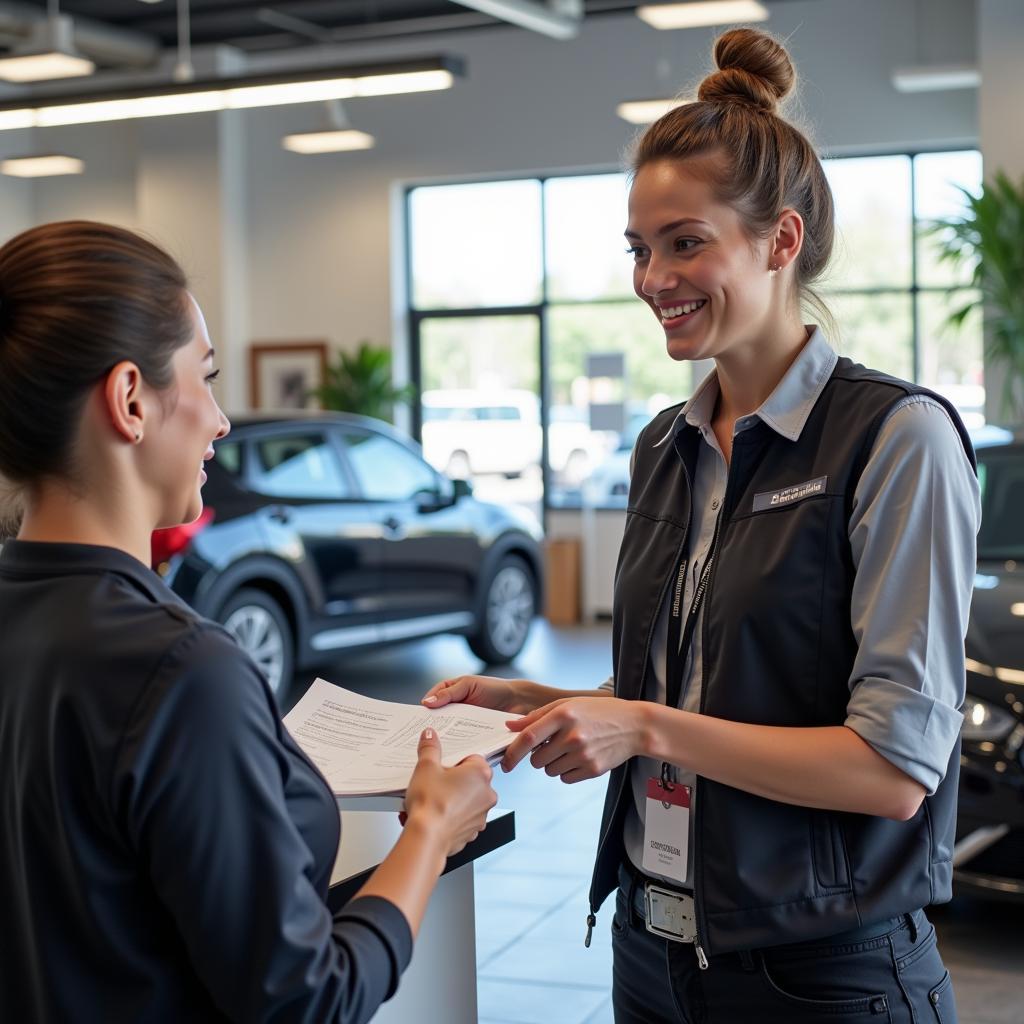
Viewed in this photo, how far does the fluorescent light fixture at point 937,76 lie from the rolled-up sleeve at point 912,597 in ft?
29.8

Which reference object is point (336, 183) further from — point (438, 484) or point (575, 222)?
point (438, 484)

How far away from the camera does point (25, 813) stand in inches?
45.9

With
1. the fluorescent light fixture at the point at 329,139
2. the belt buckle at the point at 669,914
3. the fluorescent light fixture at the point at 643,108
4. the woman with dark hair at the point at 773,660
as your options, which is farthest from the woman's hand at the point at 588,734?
the fluorescent light fixture at the point at 329,139

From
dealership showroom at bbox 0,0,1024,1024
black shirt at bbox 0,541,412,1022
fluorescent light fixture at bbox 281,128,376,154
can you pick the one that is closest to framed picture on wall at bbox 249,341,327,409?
dealership showroom at bbox 0,0,1024,1024

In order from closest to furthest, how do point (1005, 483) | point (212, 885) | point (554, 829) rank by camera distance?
point (212, 885) < point (1005, 483) < point (554, 829)

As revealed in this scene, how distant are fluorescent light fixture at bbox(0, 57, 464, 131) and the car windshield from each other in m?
4.29

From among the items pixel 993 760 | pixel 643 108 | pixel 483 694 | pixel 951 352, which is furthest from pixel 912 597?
pixel 951 352

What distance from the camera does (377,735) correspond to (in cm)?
179

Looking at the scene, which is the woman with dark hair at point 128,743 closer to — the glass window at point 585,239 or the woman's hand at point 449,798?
the woman's hand at point 449,798

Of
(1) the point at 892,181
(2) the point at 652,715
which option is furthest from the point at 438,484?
(2) the point at 652,715

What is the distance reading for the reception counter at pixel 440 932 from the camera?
185cm

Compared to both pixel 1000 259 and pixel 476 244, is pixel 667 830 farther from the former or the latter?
pixel 476 244

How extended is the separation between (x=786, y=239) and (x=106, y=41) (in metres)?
11.6

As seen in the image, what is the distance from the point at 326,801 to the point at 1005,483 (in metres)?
3.89
